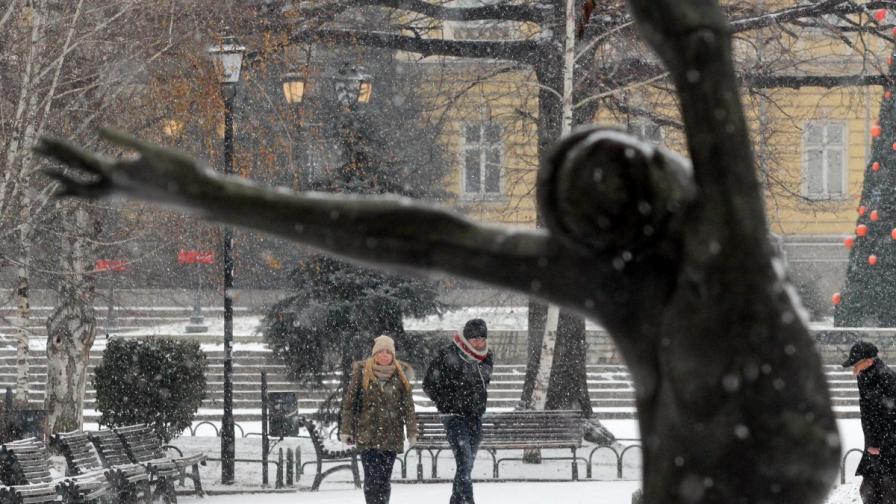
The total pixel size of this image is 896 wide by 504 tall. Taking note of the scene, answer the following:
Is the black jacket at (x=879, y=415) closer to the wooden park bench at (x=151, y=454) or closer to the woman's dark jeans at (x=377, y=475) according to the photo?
the woman's dark jeans at (x=377, y=475)

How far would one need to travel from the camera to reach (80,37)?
13734 mm

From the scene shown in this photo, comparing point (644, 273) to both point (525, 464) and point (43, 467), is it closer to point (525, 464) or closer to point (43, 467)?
point (43, 467)

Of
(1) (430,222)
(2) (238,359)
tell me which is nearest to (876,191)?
(2) (238,359)

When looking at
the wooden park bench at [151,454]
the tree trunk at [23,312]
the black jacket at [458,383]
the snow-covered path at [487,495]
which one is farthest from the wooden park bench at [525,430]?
the tree trunk at [23,312]

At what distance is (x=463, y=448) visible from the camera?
10.9 meters

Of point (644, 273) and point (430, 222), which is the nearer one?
point (644, 273)

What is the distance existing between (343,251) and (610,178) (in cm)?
46

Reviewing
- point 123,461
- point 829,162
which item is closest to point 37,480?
point 123,461

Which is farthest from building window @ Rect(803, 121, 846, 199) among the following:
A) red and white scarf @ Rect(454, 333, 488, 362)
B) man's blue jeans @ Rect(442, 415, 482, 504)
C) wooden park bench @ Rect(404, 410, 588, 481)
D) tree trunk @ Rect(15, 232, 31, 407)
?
man's blue jeans @ Rect(442, 415, 482, 504)

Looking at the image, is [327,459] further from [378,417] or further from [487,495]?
[378,417]

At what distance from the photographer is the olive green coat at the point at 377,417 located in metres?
10.2

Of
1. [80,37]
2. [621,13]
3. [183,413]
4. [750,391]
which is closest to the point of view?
[750,391]

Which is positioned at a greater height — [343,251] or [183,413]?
[343,251]

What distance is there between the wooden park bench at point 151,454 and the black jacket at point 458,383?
8.85 feet
